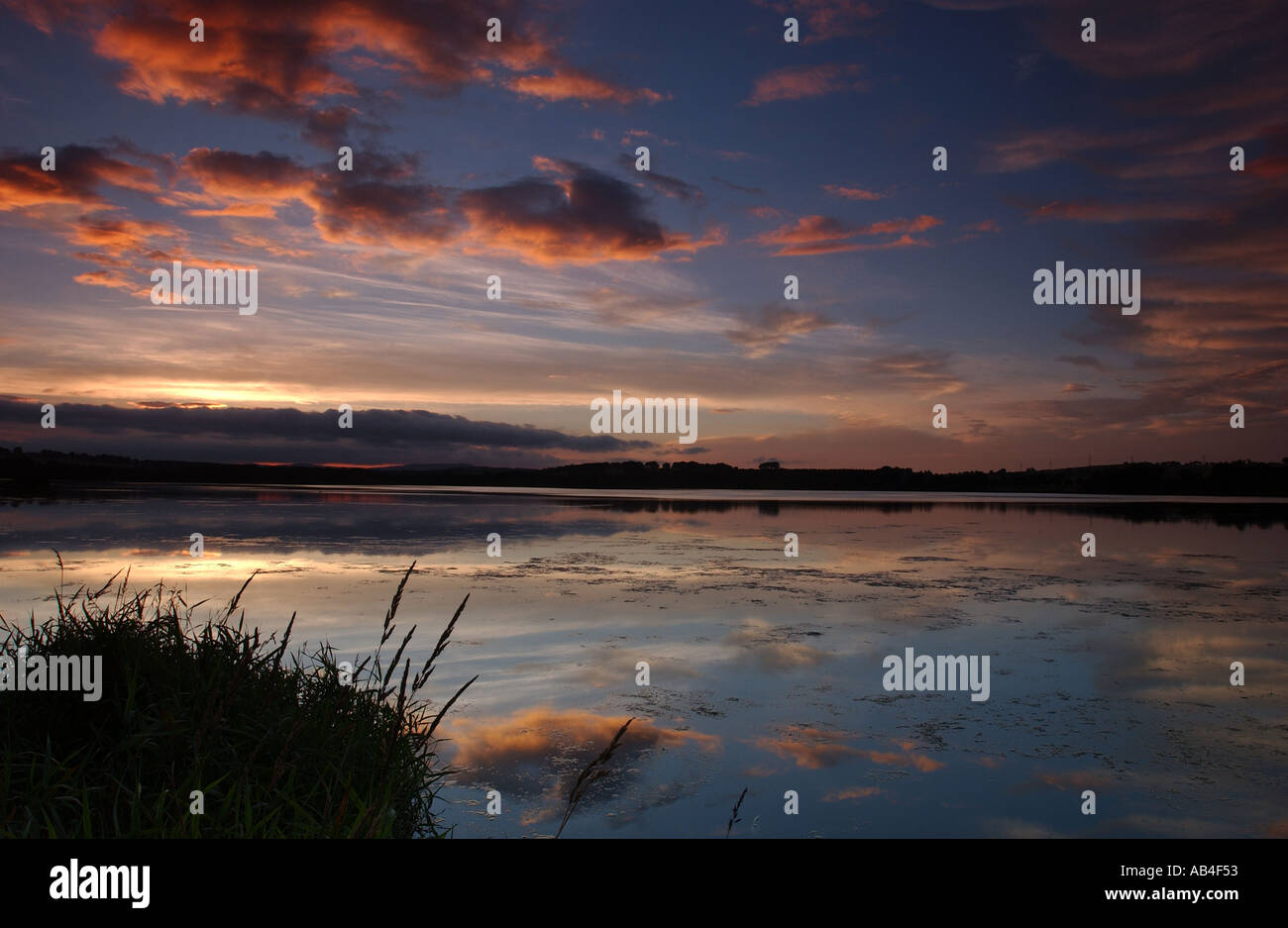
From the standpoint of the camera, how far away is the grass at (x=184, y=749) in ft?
11.2

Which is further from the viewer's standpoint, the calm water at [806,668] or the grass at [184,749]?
the calm water at [806,668]

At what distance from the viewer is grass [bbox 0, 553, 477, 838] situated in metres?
3.40

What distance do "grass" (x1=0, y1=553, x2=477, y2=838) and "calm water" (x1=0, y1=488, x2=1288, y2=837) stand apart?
37.4 inches

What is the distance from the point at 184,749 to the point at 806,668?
6.46 m

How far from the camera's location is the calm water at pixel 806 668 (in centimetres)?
552

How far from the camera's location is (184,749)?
4.07 meters

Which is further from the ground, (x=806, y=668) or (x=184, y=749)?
(x=184, y=749)

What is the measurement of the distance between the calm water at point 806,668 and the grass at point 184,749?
3.11 feet

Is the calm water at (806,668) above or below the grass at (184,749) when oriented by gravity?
below
